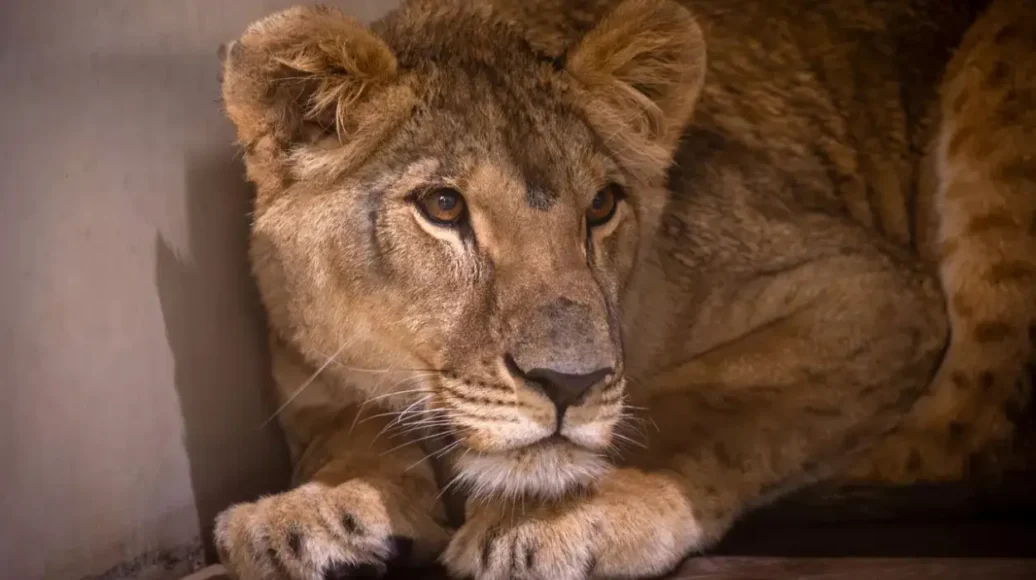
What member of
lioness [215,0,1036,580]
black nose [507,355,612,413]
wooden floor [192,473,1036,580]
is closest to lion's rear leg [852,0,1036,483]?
lioness [215,0,1036,580]

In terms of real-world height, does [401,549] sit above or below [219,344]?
below

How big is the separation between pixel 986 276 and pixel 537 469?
3.86 feet

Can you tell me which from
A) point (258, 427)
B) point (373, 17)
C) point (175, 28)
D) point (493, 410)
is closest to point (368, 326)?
point (493, 410)

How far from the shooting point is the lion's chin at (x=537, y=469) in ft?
5.40

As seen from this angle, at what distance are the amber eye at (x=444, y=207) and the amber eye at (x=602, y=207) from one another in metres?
0.25

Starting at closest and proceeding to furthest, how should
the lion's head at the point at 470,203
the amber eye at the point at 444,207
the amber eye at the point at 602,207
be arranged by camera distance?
the lion's head at the point at 470,203 → the amber eye at the point at 444,207 → the amber eye at the point at 602,207

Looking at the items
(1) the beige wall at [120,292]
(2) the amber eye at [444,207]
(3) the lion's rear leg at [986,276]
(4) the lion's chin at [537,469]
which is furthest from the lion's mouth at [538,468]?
(3) the lion's rear leg at [986,276]

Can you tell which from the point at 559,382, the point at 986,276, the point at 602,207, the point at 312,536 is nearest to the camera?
the point at 559,382

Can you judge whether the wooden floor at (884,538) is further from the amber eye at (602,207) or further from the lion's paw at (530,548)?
the amber eye at (602,207)

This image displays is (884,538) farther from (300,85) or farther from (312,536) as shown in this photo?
(300,85)

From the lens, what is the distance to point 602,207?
1925 mm

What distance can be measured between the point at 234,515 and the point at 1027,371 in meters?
1.59

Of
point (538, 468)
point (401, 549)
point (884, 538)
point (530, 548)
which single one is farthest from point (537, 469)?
point (884, 538)

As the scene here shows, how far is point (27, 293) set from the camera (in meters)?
1.57
